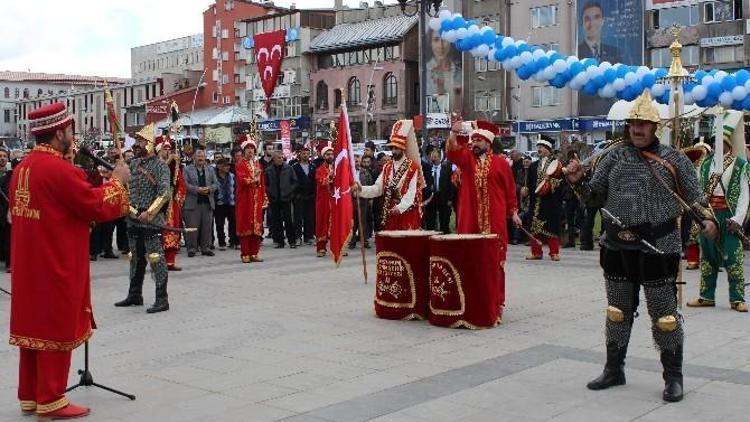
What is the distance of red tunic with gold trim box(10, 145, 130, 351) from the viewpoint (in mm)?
5695

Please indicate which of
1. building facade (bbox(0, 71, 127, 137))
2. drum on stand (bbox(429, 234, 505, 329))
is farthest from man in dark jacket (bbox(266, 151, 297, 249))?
building facade (bbox(0, 71, 127, 137))

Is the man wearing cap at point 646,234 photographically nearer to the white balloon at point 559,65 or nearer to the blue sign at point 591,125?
the white balloon at point 559,65

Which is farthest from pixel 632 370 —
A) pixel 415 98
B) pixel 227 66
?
pixel 227 66

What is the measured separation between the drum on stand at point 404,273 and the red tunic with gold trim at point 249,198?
6214 mm

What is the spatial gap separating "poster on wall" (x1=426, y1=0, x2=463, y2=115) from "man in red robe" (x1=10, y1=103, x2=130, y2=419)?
2056 inches

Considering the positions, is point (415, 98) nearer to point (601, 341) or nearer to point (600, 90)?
point (600, 90)

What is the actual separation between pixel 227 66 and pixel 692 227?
7273cm

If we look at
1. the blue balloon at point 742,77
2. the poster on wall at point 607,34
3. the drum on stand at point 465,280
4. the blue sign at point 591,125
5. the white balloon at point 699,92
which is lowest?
the drum on stand at point 465,280

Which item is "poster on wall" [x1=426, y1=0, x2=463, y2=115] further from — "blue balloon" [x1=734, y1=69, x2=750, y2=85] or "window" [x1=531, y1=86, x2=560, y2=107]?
"blue balloon" [x1=734, y1=69, x2=750, y2=85]

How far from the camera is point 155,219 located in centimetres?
980

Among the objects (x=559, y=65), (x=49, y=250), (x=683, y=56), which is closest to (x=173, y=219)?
(x=559, y=65)

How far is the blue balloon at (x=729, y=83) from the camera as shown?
13.6 metres

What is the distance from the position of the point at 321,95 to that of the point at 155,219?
59.3 metres

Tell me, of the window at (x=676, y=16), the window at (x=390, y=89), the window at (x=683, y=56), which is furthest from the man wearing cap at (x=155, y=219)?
the window at (x=390, y=89)
